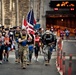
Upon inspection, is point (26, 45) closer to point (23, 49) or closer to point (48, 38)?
point (23, 49)

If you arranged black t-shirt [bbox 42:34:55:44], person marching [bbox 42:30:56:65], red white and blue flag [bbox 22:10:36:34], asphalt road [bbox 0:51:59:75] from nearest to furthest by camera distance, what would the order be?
asphalt road [bbox 0:51:59:75]
person marching [bbox 42:30:56:65]
black t-shirt [bbox 42:34:55:44]
red white and blue flag [bbox 22:10:36:34]

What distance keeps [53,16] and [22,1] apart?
5.30 meters

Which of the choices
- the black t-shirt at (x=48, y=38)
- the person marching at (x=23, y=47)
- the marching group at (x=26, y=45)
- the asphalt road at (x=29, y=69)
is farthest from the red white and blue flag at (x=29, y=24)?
the person marching at (x=23, y=47)

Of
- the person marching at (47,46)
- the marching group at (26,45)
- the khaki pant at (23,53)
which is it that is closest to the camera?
the khaki pant at (23,53)

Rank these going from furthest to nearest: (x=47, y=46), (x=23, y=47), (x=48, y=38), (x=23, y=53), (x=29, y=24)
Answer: (x=29, y=24) < (x=48, y=38) < (x=47, y=46) < (x=23, y=47) < (x=23, y=53)

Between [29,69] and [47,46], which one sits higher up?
[47,46]

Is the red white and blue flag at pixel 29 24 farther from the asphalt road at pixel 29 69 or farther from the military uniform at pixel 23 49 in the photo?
the military uniform at pixel 23 49

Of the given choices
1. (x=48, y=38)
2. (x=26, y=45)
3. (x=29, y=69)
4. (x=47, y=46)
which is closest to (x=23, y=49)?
(x=26, y=45)

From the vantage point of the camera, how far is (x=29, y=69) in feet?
52.5

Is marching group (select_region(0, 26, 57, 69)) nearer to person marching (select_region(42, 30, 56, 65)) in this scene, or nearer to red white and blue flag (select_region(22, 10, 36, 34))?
person marching (select_region(42, 30, 56, 65))

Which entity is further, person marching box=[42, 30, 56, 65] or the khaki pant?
person marching box=[42, 30, 56, 65]

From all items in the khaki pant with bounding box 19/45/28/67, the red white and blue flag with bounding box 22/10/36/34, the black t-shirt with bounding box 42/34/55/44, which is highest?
the red white and blue flag with bounding box 22/10/36/34

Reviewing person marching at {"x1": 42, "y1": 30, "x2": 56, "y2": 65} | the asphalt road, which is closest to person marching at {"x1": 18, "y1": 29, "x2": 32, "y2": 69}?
the asphalt road

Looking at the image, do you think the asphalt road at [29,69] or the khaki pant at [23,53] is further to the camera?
the khaki pant at [23,53]
